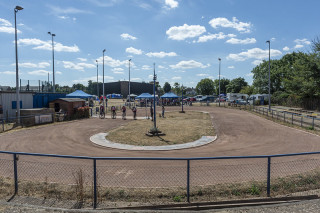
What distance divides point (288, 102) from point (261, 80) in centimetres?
1432

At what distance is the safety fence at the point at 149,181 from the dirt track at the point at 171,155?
39 millimetres

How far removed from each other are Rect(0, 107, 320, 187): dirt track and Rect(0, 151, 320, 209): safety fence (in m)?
0.04

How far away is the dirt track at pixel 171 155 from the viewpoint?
8.23m

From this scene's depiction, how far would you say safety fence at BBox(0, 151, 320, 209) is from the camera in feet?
20.7

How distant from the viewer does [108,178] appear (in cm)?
827

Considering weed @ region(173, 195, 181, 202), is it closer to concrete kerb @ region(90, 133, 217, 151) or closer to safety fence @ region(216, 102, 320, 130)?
concrete kerb @ region(90, 133, 217, 151)

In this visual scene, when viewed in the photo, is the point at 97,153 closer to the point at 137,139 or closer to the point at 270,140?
the point at 137,139

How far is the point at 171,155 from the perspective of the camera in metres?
11.5

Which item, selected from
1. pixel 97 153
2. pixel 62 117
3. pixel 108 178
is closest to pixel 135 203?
pixel 108 178

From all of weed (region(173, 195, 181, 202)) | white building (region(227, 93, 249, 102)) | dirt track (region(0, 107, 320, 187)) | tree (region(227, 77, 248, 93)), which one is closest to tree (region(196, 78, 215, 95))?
tree (region(227, 77, 248, 93))

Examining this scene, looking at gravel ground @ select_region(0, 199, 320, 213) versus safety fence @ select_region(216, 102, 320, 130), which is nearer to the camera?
gravel ground @ select_region(0, 199, 320, 213)

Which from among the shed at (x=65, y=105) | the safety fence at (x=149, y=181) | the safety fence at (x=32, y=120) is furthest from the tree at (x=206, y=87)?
the safety fence at (x=149, y=181)

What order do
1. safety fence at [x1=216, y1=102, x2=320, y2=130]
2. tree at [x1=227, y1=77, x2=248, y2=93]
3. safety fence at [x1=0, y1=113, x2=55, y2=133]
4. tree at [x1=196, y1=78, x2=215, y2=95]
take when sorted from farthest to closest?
tree at [x1=196, y1=78, x2=215, y2=95]
tree at [x1=227, y1=77, x2=248, y2=93]
safety fence at [x1=0, y1=113, x2=55, y2=133]
safety fence at [x1=216, y1=102, x2=320, y2=130]

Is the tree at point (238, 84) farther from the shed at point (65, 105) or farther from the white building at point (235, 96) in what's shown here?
the shed at point (65, 105)
